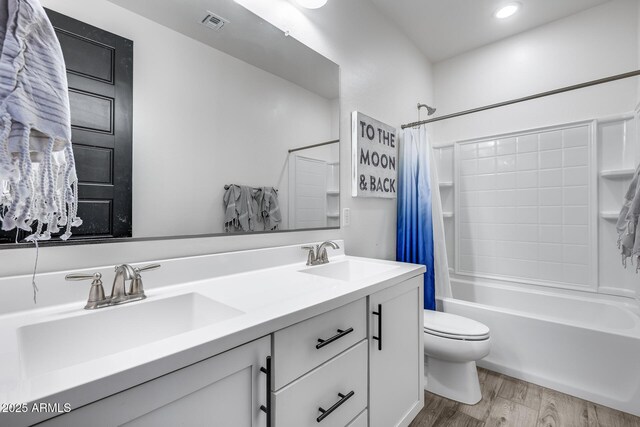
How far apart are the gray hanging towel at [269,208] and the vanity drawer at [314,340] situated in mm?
596

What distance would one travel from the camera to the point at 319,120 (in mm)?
1671

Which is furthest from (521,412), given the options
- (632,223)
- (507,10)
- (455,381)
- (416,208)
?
(507,10)

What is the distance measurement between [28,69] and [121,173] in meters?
0.41

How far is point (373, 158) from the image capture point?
1998mm

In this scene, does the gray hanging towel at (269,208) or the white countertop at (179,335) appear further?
the gray hanging towel at (269,208)

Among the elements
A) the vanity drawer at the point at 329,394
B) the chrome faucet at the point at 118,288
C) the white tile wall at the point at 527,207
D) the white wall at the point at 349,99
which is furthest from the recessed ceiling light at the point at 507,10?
the chrome faucet at the point at 118,288

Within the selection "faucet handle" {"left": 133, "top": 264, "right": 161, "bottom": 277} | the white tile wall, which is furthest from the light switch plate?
the white tile wall

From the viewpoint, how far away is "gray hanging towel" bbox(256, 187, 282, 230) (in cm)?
136

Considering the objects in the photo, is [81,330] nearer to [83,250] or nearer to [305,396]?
[83,250]

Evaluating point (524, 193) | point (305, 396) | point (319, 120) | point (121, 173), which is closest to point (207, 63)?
point (121, 173)

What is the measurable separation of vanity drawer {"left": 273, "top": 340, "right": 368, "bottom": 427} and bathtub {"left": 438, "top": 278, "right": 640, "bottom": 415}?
138cm

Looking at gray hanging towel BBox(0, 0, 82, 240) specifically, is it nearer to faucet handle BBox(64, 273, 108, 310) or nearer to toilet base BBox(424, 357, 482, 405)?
faucet handle BBox(64, 273, 108, 310)

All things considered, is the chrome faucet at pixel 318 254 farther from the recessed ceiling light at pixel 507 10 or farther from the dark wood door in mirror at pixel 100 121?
the recessed ceiling light at pixel 507 10

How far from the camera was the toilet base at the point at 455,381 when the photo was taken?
1688 mm
